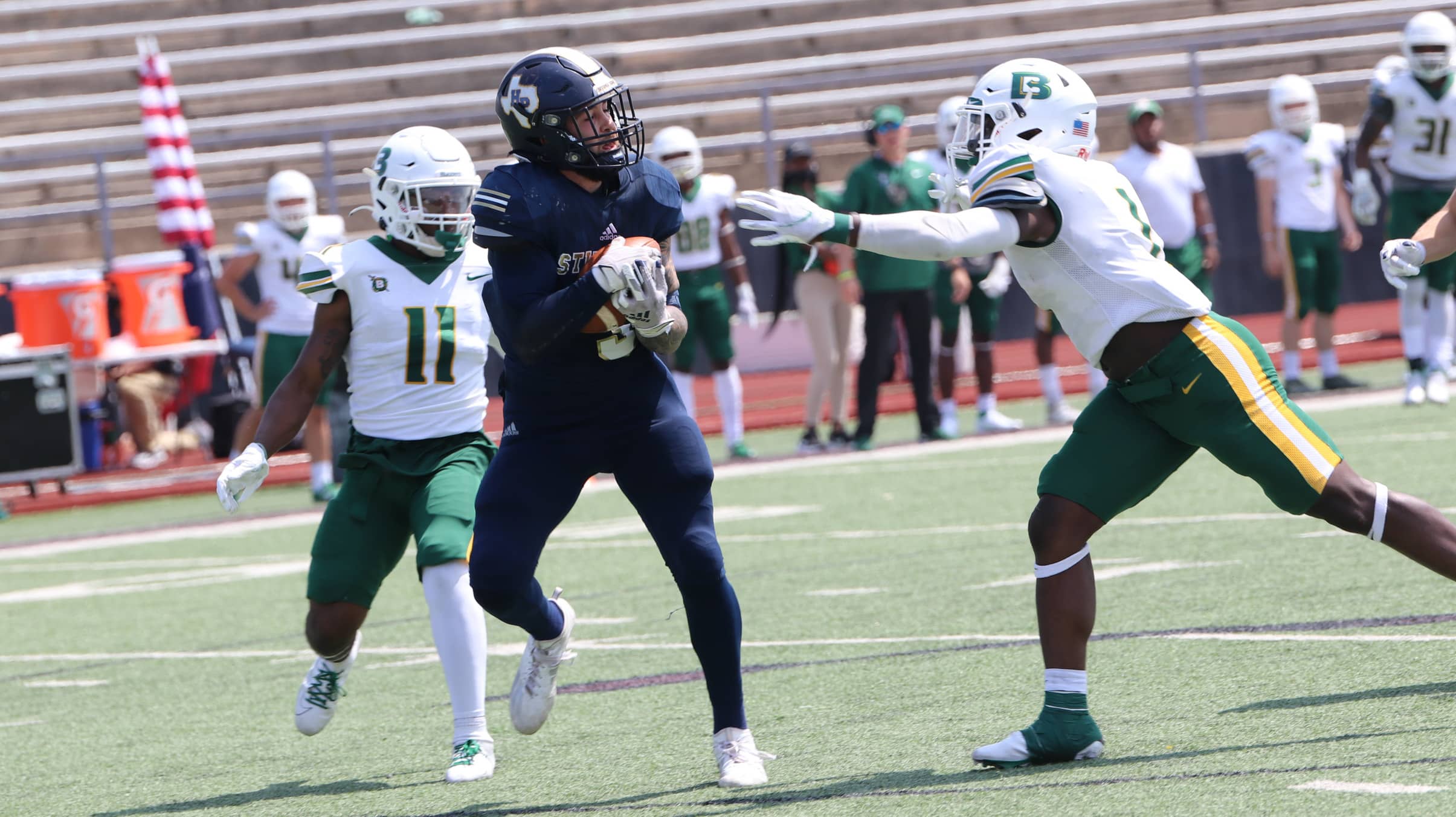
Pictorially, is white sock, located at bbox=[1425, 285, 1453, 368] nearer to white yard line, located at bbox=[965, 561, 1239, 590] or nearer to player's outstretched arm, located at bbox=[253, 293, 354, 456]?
white yard line, located at bbox=[965, 561, 1239, 590]

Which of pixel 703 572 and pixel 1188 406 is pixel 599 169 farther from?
pixel 1188 406

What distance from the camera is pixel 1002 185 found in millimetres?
4449

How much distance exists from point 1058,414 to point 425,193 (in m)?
8.32

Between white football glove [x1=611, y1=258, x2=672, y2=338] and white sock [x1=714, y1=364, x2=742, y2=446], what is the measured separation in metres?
8.33

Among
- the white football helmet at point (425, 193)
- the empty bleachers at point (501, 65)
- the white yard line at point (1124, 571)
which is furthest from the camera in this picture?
the empty bleachers at point (501, 65)

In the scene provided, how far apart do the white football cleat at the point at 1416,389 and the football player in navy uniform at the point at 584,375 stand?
26.3ft

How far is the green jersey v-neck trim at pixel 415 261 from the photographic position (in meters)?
5.64

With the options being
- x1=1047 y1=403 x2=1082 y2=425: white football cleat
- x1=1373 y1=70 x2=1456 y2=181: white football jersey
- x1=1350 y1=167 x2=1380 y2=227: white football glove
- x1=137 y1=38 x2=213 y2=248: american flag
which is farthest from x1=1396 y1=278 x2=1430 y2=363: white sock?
x1=137 y1=38 x2=213 y2=248: american flag

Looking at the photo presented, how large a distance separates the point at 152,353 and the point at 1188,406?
12178 mm

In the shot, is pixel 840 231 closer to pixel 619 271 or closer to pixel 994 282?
pixel 619 271

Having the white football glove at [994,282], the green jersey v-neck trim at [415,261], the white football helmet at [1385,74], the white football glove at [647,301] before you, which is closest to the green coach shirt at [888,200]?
the white football glove at [994,282]

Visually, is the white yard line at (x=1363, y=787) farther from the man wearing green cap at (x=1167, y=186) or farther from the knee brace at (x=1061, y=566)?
the man wearing green cap at (x=1167, y=186)

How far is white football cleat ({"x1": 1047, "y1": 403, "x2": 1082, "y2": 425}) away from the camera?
13.2 m

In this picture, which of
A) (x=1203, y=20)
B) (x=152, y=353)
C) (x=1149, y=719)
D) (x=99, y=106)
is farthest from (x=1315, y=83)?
(x=1149, y=719)
